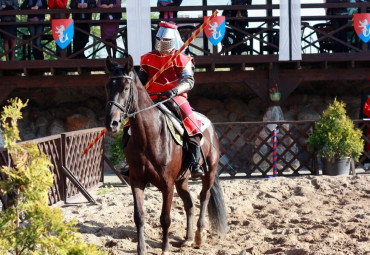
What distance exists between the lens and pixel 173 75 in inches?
307

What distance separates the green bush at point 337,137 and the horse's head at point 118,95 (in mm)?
6892

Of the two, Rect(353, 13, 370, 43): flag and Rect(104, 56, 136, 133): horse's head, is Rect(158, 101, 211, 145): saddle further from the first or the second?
Rect(353, 13, 370, 43): flag

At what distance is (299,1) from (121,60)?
4.42 m

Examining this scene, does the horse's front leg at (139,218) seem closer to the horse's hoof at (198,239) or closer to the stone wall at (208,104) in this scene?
the horse's hoof at (198,239)

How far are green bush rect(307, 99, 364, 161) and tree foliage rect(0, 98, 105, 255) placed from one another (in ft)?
30.7

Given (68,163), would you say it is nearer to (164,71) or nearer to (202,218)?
(202,218)

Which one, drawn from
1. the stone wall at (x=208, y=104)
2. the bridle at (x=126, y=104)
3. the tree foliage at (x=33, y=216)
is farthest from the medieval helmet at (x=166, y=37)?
the stone wall at (x=208, y=104)

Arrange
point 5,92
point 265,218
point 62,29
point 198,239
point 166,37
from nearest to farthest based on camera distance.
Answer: point 166,37 < point 198,239 < point 265,218 < point 62,29 < point 5,92

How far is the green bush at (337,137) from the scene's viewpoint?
12727mm

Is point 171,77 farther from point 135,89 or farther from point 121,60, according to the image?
point 121,60

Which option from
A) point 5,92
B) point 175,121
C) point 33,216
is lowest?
point 33,216

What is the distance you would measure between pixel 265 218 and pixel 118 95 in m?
3.40

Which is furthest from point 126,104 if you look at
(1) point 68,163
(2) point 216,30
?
(2) point 216,30

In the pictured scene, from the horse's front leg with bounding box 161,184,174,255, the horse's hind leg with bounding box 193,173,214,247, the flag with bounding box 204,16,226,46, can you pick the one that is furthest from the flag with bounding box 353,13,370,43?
the horse's front leg with bounding box 161,184,174,255
